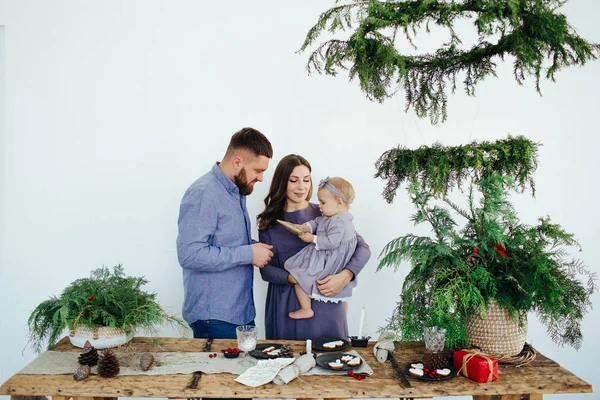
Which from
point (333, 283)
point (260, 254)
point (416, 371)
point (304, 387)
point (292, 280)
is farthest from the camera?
point (292, 280)

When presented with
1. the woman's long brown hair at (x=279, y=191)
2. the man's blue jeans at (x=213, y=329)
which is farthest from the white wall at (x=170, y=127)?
the man's blue jeans at (x=213, y=329)

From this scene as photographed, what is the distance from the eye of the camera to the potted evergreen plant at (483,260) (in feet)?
7.27

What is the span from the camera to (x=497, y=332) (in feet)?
7.47

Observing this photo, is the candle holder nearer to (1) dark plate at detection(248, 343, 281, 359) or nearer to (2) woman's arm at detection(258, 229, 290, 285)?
(1) dark plate at detection(248, 343, 281, 359)

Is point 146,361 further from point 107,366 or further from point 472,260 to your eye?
point 472,260

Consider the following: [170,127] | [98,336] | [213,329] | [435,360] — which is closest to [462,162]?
[435,360]

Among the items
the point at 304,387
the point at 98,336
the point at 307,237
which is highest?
the point at 307,237

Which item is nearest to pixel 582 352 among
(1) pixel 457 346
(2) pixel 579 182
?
(2) pixel 579 182

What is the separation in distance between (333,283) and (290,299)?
307mm

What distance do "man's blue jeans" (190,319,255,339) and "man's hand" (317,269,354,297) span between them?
1.72 ft

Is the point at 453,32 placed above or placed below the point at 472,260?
above

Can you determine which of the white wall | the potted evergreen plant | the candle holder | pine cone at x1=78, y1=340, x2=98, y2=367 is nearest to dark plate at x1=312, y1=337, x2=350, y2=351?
the candle holder

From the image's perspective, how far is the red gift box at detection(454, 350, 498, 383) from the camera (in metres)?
2.10

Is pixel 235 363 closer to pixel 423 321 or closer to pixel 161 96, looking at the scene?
pixel 423 321
